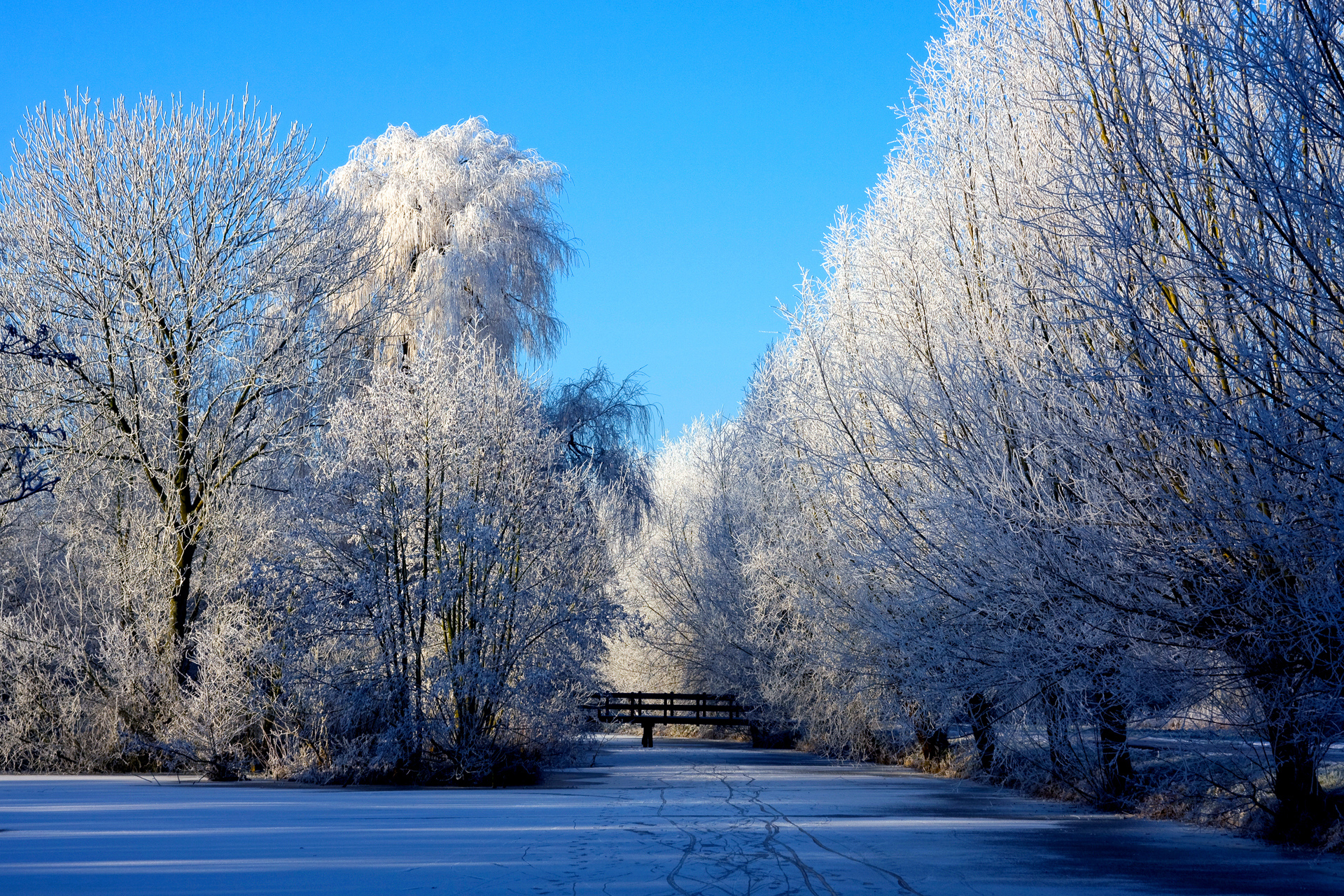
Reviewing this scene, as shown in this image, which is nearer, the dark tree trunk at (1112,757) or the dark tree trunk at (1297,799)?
the dark tree trunk at (1297,799)

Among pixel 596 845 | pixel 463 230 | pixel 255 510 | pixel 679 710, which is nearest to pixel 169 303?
pixel 255 510

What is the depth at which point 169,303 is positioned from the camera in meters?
15.5

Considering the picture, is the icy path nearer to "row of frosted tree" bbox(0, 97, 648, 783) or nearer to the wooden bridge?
"row of frosted tree" bbox(0, 97, 648, 783)

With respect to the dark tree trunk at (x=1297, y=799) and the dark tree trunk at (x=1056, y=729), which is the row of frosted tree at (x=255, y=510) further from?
the dark tree trunk at (x=1297, y=799)

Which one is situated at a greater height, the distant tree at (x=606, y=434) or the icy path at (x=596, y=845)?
the distant tree at (x=606, y=434)

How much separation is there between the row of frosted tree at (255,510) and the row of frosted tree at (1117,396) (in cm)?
449

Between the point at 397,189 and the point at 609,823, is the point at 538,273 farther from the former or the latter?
the point at 609,823

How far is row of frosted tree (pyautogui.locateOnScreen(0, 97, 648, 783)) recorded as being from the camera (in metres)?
13.8

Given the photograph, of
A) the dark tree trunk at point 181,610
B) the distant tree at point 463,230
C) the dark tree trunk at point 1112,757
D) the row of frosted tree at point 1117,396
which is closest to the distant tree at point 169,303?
the dark tree trunk at point 181,610

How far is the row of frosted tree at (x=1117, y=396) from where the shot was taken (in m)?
5.85

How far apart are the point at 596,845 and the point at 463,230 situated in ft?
49.7

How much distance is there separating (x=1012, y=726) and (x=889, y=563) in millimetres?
2750

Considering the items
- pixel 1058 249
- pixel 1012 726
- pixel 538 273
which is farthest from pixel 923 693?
pixel 538 273

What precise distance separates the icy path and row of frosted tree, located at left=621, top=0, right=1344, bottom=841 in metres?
0.89
